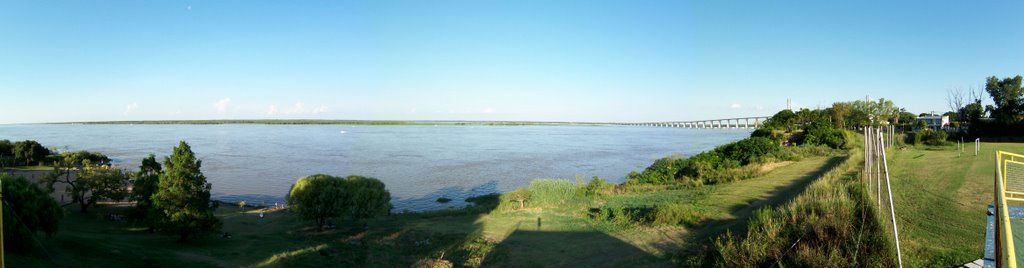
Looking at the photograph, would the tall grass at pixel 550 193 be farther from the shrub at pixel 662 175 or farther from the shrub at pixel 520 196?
the shrub at pixel 662 175

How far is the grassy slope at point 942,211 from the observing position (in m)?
7.92

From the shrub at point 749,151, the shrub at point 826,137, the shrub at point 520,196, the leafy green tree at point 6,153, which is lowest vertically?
the shrub at point 520,196

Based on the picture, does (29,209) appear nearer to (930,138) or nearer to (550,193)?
(550,193)

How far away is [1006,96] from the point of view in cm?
4494

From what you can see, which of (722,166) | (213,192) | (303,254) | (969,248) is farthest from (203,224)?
Answer: (722,166)

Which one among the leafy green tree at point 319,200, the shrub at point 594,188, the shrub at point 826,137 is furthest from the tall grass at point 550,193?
the shrub at point 826,137

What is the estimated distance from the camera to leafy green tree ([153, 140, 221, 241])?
64.0 ft

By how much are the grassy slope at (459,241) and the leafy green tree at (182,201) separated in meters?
0.63

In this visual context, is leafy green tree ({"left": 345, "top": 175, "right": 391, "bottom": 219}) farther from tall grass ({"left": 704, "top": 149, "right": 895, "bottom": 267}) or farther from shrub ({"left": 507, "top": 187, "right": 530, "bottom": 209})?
tall grass ({"left": 704, "top": 149, "right": 895, "bottom": 267})

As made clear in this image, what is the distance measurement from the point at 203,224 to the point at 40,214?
5.03 meters

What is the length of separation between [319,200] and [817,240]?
19.4 meters

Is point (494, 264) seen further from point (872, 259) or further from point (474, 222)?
point (872, 259)

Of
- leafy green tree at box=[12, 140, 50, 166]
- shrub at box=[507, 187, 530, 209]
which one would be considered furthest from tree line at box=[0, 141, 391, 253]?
leafy green tree at box=[12, 140, 50, 166]

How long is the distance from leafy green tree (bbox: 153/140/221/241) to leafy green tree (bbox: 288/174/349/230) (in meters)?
3.29
